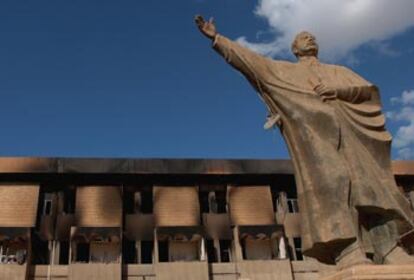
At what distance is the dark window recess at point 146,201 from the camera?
3034 centimetres

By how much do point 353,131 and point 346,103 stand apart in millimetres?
284

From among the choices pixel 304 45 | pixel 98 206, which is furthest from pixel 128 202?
pixel 304 45

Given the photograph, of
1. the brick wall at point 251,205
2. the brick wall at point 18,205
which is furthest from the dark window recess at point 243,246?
the brick wall at point 18,205

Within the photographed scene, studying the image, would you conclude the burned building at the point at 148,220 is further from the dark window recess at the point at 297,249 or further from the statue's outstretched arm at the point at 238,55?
the statue's outstretched arm at the point at 238,55

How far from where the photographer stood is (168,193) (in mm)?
29844

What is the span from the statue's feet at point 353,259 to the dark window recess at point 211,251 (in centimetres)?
2518

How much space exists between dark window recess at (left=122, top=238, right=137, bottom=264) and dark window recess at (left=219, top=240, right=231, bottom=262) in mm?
4555

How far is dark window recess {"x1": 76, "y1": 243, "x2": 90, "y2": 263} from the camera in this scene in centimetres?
2820

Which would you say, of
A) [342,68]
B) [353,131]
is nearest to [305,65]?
[342,68]

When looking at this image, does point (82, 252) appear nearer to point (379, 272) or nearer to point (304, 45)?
point (304, 45)

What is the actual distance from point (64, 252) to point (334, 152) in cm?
2565

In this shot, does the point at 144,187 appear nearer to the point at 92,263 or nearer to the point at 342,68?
the point at 92,263

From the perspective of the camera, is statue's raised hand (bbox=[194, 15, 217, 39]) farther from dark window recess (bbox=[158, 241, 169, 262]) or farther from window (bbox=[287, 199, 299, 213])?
window (bbox=[287, 199, 299, 213])

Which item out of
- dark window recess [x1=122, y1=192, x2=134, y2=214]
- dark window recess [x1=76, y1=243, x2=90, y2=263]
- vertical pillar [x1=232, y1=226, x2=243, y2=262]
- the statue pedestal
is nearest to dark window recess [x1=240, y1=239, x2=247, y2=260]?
vertical pillar [x1=232, y1=226, x2=243, y2=262]
